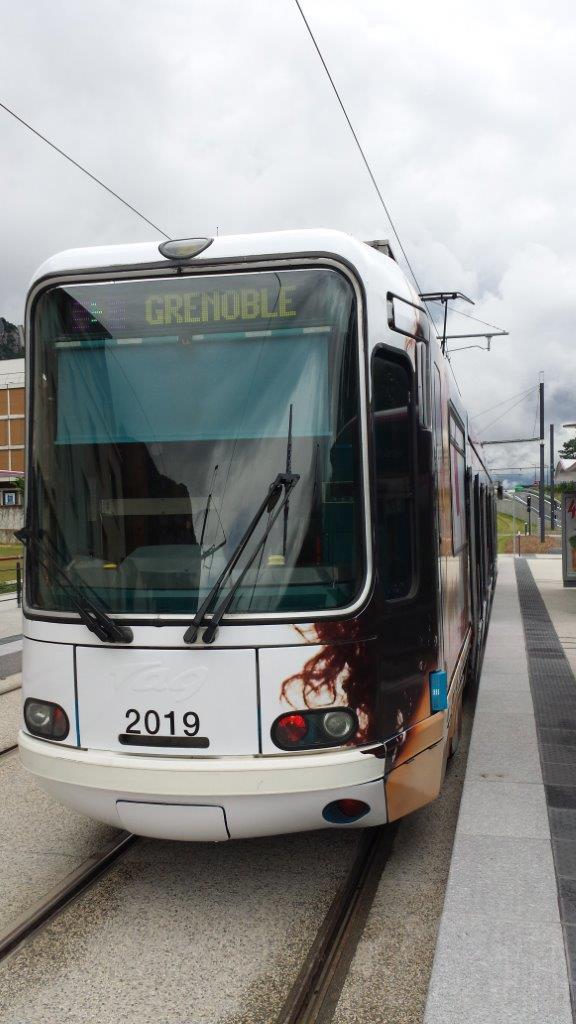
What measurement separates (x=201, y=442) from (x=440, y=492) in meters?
1.65

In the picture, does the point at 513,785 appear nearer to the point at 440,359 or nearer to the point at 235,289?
the point at 440,359

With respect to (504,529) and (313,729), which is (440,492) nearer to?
(313,729)

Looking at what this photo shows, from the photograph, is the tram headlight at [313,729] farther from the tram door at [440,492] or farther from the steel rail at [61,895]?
the steel rail at [61,895]

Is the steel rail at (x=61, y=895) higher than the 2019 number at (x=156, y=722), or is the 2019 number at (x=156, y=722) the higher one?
the 2019 number at (x=156, y=722)

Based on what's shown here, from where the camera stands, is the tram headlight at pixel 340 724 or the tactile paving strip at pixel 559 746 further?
the tactile paving strip at pixel 559 746

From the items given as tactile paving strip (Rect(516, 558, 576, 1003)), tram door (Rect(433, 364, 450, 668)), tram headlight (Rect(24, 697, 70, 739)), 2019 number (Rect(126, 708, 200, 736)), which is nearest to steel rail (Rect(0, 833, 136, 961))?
tram headlight (Rect(24, 697, 70, 739))

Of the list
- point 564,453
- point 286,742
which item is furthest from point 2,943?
point 564,453

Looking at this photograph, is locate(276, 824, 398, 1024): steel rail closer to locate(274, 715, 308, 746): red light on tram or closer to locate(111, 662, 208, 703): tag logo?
locate(274, 715, 308, 746): red light on tram

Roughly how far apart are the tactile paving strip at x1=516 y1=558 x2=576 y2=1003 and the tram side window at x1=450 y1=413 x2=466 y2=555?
5.13ft

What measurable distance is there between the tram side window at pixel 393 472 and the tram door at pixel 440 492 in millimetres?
571

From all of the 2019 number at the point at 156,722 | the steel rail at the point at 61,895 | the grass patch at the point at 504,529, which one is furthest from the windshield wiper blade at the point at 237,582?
the grass patch at the point at 504,529

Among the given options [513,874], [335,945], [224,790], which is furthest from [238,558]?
[513,874]

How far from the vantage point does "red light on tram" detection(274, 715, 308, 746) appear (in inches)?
147

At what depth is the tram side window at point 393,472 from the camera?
3941 mm
